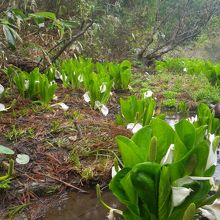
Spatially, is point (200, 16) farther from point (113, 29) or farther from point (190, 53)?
point (190, 53)

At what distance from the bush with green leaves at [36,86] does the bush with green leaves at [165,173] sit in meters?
1.88

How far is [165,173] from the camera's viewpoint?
1271 mm

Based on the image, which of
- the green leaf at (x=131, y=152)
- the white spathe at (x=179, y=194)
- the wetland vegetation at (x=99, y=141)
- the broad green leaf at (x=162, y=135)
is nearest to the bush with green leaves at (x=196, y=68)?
the wetland vegetation at (x=99, y=141)

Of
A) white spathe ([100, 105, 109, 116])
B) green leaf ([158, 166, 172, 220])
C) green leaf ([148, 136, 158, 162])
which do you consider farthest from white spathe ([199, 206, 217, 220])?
white spathe ([100, 105, 109, 116])

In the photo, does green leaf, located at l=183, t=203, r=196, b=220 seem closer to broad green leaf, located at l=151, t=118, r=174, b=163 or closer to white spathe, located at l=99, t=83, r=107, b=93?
broad green leaf, located at l=151, t=118, r=174, b=163

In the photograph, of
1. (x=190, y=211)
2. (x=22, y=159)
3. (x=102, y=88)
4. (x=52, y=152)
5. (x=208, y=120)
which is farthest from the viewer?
(x=102, y=88)

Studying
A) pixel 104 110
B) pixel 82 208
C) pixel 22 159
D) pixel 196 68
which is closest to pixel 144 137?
pixel 82 208

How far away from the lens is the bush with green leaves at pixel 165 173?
128 centimetres

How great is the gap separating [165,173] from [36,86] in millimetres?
2284

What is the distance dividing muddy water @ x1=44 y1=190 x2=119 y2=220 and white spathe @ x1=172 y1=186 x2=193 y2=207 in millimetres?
600

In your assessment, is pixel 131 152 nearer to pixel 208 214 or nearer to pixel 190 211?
pixel 190 211

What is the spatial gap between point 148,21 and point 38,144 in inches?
310

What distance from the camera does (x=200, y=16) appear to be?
1112 cm

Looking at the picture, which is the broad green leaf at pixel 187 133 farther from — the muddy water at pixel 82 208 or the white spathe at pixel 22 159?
the white spathe at pixel 22 159
